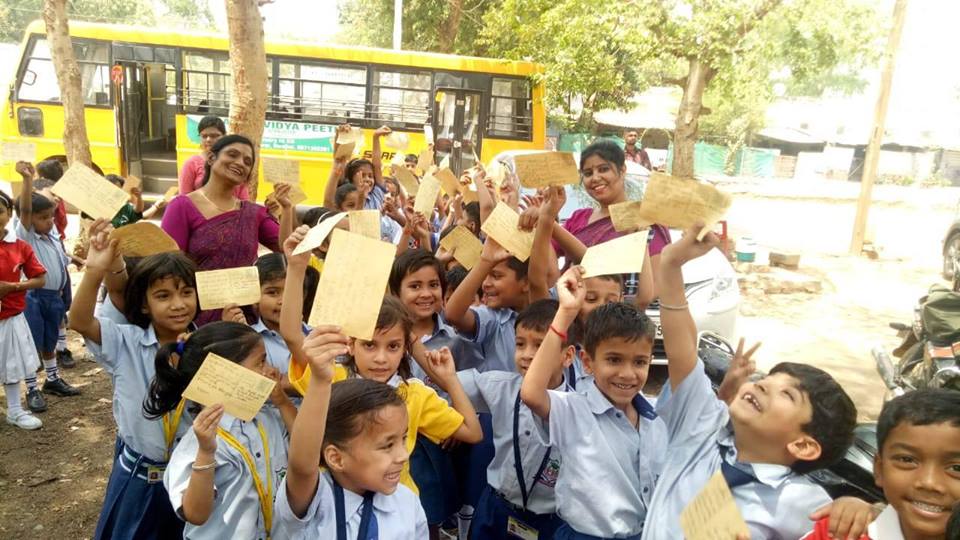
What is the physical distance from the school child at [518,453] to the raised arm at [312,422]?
67 centimetres

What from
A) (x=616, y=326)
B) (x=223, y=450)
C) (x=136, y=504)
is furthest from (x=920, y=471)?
(x=136, y=504)

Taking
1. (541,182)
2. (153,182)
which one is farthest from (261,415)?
(153,182)

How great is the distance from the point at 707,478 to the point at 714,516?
0.32 metres

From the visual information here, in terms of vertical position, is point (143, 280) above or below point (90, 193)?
below

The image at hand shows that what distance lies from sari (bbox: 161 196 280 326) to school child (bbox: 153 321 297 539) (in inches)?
33.0

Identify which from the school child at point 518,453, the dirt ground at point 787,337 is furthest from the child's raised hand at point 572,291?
the dirt ground at point 787,337

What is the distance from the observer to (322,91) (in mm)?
10086

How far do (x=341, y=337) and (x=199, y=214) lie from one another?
1713 mm

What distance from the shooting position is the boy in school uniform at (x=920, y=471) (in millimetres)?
1210

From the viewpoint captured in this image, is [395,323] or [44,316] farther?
[44,316]

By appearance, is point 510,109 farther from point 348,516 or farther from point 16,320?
point 348,516

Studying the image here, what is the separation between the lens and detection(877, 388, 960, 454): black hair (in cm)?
125

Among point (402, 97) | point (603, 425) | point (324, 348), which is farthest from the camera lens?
point (402, 97)

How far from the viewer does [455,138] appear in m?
10.6
